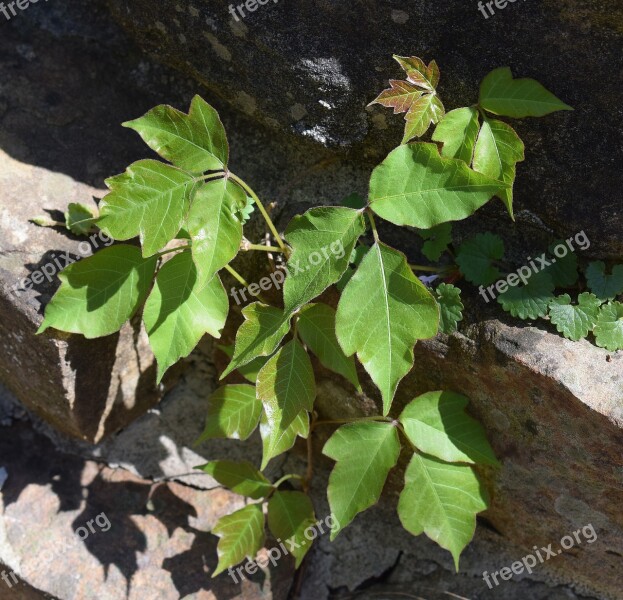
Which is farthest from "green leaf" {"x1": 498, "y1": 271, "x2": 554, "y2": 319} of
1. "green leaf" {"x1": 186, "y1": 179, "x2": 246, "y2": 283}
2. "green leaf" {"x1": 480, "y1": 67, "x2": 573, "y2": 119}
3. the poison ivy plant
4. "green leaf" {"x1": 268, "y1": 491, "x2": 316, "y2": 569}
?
"green leaf" {"x1": 268, "y1": 491, "x2": 316, "y2": 569}

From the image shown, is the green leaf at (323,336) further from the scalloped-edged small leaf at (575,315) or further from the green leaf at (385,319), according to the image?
the scalloped-edged small leaf at (575,315)

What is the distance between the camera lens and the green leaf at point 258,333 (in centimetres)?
162

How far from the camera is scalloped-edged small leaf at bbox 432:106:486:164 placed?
1673mm

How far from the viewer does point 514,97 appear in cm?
167

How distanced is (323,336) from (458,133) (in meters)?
0.56

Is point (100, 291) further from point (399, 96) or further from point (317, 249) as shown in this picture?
point (399, 96)

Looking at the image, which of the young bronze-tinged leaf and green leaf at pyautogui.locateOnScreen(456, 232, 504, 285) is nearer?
the young bronze-tinged leaf

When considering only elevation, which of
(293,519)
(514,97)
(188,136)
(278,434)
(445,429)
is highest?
(188,136)

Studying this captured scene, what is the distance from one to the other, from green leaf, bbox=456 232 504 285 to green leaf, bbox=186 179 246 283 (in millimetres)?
579

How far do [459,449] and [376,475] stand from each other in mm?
219

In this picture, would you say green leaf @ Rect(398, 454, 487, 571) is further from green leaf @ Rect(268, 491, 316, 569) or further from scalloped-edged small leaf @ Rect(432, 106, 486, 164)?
scalloped-edged small leaf @ Rect(432, 106, 486, 164)

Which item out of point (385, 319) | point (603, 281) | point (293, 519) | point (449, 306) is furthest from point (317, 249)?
point (293, 519)

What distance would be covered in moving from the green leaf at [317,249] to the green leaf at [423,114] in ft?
0.89

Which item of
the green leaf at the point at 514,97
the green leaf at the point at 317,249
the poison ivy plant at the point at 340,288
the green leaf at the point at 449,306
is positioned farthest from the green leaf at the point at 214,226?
the green leaf at the point at 514,97
